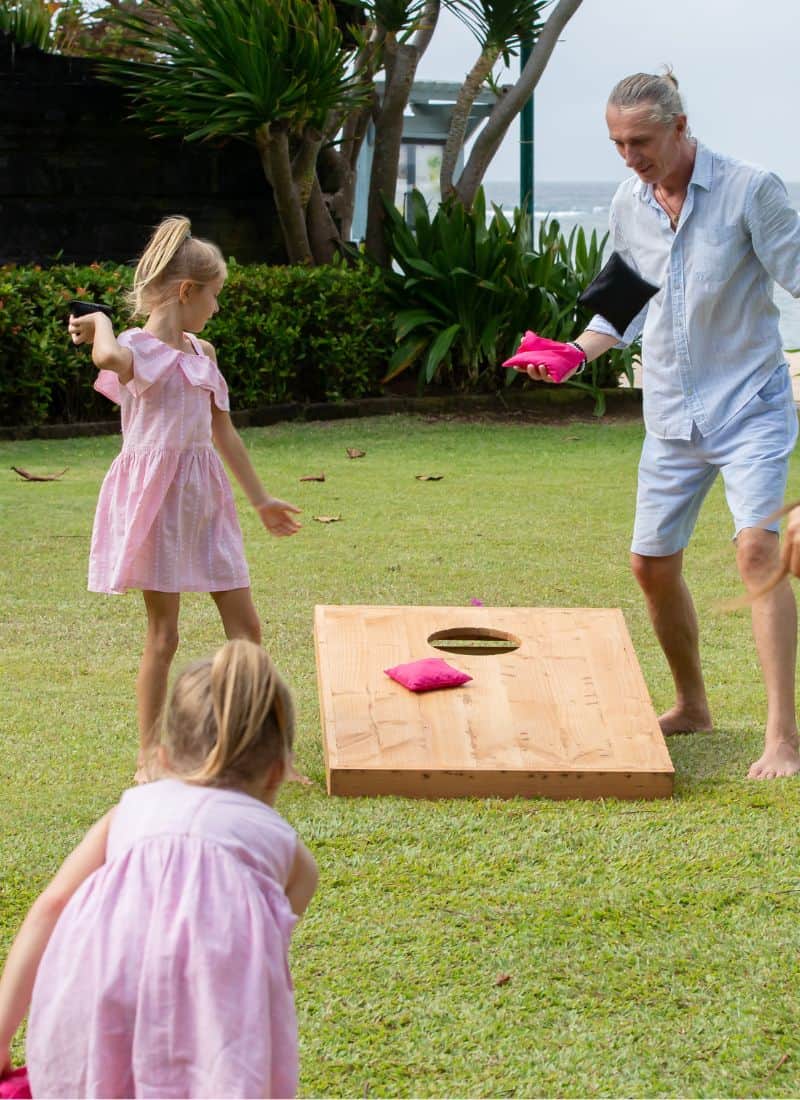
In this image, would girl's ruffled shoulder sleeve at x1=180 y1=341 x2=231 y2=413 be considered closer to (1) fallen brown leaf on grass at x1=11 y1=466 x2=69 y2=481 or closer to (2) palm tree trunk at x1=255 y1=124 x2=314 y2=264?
(1) fallen brown leaf on grass at x1=11 y1=466 x2=69 y2=481

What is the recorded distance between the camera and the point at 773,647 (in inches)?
158

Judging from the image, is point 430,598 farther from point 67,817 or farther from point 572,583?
point 67,817

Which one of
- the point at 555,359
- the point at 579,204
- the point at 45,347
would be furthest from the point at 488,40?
the point at 579,204

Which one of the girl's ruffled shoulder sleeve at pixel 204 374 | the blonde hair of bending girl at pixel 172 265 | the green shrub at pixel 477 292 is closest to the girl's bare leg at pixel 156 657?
the girl's ruffled shoulder sleeve at pixel 204 374

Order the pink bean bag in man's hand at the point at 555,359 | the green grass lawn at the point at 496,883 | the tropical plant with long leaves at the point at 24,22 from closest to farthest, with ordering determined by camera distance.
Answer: the green grass lawn at the point at 496,883 < the pink bean bag in man's hand at the point at 555,359 < the tropical plant with long leaves at the point at 24,22

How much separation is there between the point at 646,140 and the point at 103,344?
1.54 meters

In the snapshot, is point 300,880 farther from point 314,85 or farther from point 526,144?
point 526,144

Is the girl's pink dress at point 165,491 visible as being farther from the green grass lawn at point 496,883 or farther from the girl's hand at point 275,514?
the green grass lawn at point 496,883

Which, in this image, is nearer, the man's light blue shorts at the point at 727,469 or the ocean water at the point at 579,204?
the man's light blue shorts at the point at 727,469

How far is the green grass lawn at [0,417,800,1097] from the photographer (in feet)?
8.38

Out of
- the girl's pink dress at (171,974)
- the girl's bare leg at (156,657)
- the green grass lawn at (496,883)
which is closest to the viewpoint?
the girl's pink dress at (171,974)

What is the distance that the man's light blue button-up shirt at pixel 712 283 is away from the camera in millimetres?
3979

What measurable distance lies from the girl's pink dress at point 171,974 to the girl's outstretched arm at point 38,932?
0.09 meters

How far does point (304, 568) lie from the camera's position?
6.68 m
